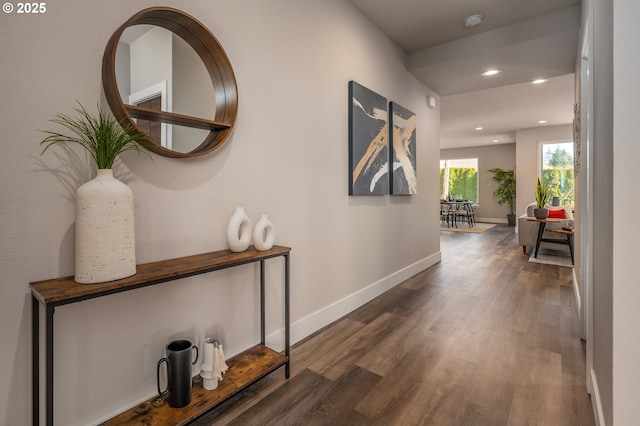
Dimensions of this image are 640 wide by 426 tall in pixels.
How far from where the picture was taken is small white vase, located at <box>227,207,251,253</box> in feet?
5.35

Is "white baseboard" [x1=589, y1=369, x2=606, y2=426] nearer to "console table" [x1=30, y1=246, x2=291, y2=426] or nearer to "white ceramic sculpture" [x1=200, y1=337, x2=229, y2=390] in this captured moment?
"console table" [x1=30, y1=246, x2=291, y2=426]

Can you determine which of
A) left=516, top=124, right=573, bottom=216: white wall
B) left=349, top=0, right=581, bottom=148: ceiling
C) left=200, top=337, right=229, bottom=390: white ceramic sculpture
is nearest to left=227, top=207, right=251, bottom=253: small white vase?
left=200, top=337, right=229, bottom=390: white ceramic sculpture

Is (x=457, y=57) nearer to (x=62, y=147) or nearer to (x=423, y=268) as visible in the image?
(x=423, y=268)

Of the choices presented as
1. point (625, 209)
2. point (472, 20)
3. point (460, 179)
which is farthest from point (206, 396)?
point (460, 179)

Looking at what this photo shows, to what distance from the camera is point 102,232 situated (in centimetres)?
112

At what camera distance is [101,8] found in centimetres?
127

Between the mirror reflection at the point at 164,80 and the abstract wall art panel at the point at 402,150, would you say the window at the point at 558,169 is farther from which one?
the mirror reflection at the point at 164,80

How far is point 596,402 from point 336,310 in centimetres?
161

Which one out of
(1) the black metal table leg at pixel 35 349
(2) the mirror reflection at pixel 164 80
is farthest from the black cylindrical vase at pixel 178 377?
(2) the mirror reflection at pixel 164 80

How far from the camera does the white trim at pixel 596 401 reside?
1.32 meters

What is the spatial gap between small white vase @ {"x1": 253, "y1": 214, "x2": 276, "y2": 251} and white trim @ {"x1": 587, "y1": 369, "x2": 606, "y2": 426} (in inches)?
64.7

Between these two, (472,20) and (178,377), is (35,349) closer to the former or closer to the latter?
(178,377)

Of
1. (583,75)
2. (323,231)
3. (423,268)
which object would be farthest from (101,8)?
(423,268)

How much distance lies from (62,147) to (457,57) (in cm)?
349
